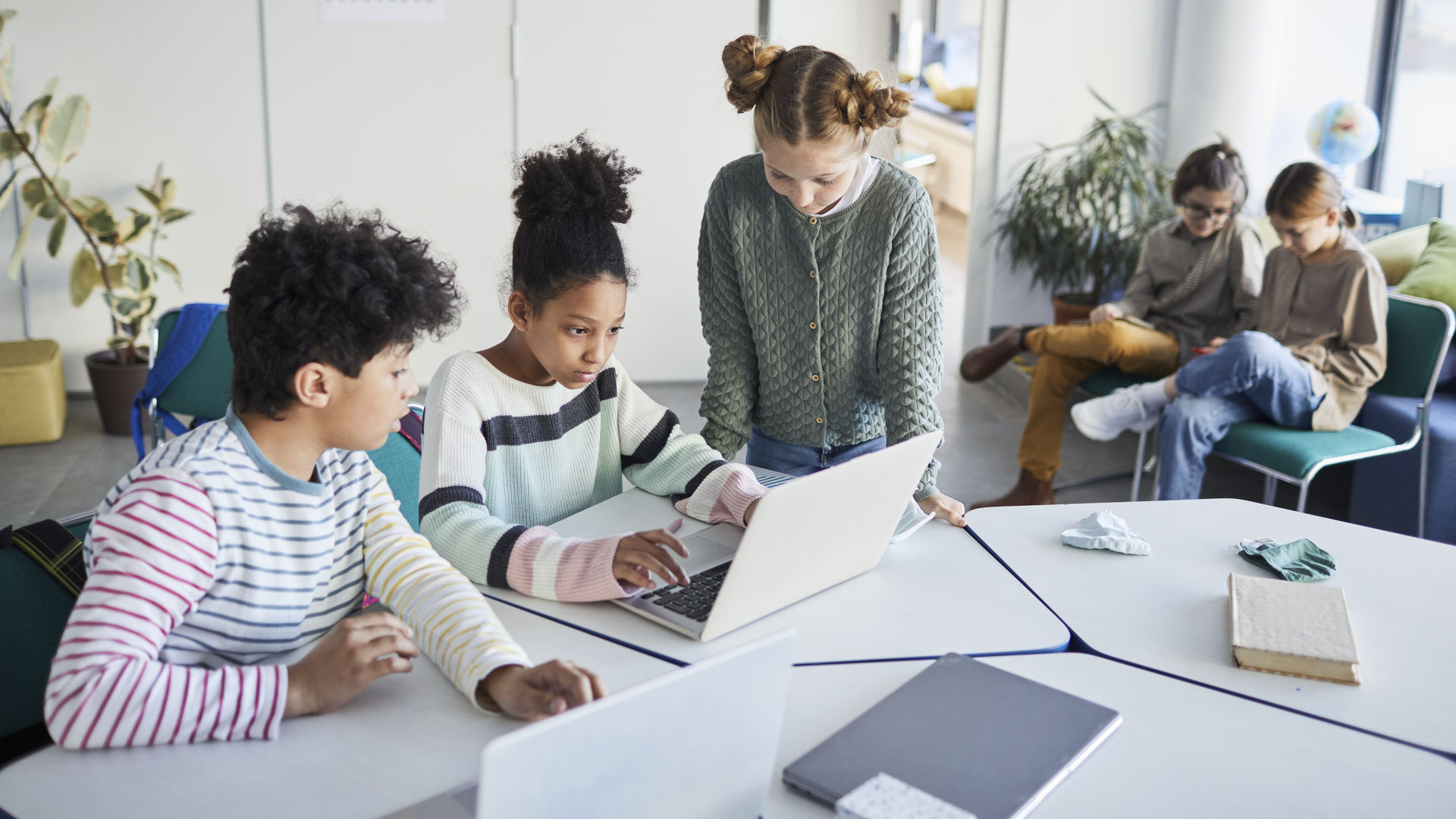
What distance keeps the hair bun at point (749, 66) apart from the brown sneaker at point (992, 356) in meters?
2.16

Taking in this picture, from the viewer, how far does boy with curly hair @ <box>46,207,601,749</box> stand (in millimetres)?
1008

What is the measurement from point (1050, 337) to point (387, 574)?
2.66m

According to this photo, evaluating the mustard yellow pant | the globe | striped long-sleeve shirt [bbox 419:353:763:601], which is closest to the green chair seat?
striped long-sleeve shirt [bbox 419:353:763:601]

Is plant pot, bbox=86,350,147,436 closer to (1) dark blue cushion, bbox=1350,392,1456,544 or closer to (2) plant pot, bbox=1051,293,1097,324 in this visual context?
(2) plant pot, bbox=1051,293,1097,324

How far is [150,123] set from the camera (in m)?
4.10

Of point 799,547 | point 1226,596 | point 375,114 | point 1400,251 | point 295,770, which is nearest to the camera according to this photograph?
point 295,770

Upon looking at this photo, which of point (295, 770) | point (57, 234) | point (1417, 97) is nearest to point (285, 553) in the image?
point (295, 770)

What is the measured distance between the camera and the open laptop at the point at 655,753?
0.71m

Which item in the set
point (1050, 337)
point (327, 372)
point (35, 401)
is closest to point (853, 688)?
point (327, 372)

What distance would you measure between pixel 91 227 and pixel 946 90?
3664 mm

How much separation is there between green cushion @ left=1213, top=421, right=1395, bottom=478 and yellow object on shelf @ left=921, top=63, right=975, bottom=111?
2.22m

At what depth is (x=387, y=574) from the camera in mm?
1261

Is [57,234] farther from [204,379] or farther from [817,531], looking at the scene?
[817,531]

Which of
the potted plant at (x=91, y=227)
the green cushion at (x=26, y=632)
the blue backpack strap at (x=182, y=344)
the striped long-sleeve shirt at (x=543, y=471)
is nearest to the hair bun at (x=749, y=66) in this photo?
the striped long-sleeve shirt at (x=543, y=471)
